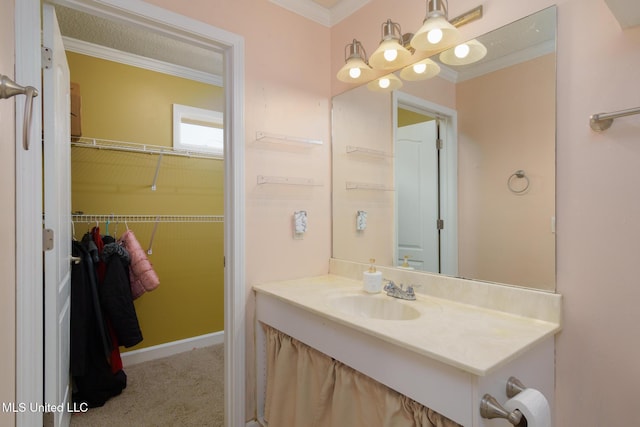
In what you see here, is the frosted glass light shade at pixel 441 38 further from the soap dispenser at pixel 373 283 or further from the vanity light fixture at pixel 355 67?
the soap dispenser at pixel 373 283

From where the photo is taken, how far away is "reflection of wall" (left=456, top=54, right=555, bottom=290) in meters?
1.21

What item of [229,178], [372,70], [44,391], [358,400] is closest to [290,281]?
[229,178]

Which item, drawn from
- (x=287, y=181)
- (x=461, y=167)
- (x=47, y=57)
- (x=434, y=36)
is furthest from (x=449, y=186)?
(x=47, y=57)

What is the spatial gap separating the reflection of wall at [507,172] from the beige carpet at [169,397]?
71.1 inches

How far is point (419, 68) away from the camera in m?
1.59

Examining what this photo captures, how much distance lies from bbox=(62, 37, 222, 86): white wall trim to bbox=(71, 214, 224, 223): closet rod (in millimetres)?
1221

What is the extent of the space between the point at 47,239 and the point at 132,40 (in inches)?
70.9

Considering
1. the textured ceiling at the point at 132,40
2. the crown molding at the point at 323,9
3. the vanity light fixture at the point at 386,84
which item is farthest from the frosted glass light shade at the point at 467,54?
the textured ceiling at the point at 132,40

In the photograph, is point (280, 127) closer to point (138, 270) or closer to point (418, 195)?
point (418, 195)

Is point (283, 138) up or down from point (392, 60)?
down

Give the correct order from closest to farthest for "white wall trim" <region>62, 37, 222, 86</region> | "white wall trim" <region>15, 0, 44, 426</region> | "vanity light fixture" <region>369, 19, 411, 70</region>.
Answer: "white wall trim" <region>15, 0, 44, 426</region>, "vanity light fixture" <region>369, 19, 411, 70</region>, "white wall trim" <region>62, 37, 222, 86</region>

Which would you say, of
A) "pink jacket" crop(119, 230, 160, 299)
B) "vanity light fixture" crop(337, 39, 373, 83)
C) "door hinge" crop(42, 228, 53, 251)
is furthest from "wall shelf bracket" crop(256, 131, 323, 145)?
"pink jacket" crop(119, 230, 160, 299)

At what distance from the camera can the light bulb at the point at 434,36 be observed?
4.31 feet

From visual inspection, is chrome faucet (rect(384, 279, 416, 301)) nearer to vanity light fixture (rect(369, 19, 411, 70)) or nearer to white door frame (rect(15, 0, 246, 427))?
white door frame (rect(15, 0, 246, 427))
